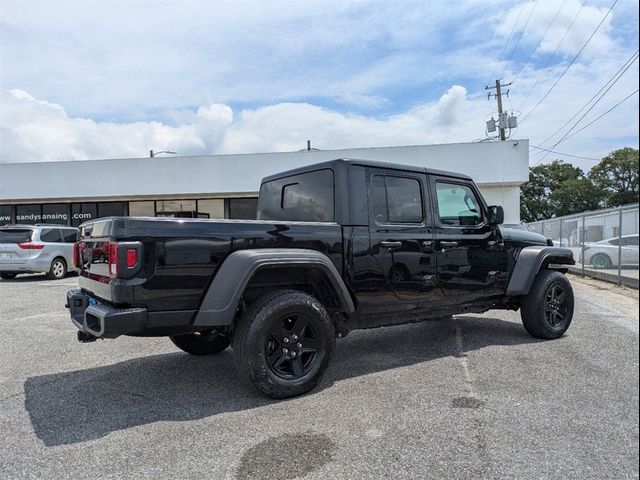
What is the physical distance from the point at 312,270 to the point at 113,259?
1595mm

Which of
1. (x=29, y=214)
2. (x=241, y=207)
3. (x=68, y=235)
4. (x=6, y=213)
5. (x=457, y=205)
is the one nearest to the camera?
(x=457, y=205)

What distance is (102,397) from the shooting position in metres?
3.99

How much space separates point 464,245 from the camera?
5129mm

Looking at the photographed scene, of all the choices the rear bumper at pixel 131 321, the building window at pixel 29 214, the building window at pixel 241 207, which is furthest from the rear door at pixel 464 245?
the building window at pixel 29 214

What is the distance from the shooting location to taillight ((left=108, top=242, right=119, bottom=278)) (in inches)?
134

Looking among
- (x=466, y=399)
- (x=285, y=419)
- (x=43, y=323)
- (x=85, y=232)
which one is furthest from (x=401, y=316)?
(x=43, y=323)

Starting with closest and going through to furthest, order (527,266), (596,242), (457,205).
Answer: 1. (457,205)
2. (527,266)
3. (596,242)

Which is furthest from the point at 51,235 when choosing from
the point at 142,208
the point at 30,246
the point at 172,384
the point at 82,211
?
the point at 82,211

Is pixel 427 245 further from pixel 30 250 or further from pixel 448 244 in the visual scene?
pixel 30 250

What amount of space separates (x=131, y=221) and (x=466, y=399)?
9.59 ft

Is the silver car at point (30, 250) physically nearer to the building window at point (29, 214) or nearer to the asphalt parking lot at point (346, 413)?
the asphalt parking lot at point (346, 413)

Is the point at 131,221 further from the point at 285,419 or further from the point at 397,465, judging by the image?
the point at 397,465

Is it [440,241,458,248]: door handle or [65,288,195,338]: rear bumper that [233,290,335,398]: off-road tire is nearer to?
[65,288,195,338]: rear bumper

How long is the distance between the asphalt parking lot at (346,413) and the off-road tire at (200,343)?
0.11 metres
